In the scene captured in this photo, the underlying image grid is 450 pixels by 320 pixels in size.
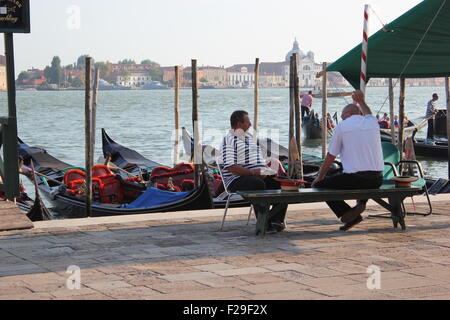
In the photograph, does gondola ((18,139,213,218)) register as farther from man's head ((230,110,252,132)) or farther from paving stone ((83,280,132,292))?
paving stone ((83,280,132,292))

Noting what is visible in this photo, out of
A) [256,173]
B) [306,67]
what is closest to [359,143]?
[256,173]

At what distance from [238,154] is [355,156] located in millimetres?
811

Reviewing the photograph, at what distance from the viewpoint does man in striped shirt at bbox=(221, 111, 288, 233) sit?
6.22 metres

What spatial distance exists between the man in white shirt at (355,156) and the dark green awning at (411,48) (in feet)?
7.10

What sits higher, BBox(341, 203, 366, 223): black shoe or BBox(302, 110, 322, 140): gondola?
BBox(341, 203, 366, 223): black shoe

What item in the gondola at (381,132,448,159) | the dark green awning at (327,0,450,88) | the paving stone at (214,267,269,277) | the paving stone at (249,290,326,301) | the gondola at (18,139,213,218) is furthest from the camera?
the gondola at (381,132,448,159)

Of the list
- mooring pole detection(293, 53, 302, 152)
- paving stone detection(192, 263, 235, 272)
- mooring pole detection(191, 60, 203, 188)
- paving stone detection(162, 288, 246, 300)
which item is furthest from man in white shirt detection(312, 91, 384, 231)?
mooring pole detection(293, 53, 302, 152)

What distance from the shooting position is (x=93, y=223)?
6.62 m

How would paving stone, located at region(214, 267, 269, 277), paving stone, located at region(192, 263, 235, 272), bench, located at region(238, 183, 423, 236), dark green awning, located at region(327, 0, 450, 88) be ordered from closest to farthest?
paving stone, located at region(214, 267, 269, 277) → paving stone, located at region(192, 263, 235, 272) → bench, located at region(238, 183, 423, 236) → dark green awning, located at region(327, 0, 450, 88)

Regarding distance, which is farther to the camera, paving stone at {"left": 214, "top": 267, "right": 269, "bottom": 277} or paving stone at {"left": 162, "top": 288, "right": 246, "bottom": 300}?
paving stone at {"left": 214, "top": 267, "right": 269, "bottom": 277}

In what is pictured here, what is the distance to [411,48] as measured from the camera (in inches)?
325

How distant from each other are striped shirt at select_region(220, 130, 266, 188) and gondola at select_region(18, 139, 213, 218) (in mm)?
2652

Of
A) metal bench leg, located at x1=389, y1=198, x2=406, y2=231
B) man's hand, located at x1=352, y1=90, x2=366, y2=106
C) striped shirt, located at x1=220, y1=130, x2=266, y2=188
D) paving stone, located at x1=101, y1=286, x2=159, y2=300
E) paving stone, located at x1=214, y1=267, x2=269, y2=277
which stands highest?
man's hand, located at x1=352, y1=90, x2=366, y2=106
